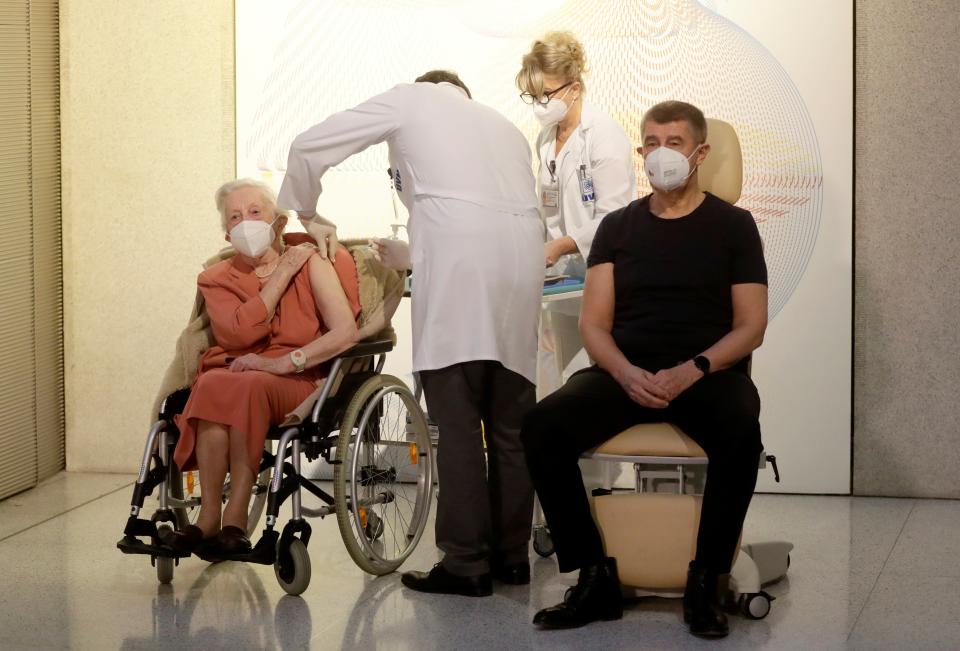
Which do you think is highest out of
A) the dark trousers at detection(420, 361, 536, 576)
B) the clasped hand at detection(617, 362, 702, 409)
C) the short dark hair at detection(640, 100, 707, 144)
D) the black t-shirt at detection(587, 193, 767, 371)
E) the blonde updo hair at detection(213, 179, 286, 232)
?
the short dark hair at detection(640, 100, 707, 144)

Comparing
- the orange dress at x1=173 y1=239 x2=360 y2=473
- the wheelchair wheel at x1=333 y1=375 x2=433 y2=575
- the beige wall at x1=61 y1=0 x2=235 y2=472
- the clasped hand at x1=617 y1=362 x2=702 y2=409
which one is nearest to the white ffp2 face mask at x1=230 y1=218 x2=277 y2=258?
the orange dress at x1=173 y1=239 x2=360 y2=473

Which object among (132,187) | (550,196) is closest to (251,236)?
(550,196)

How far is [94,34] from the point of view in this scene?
16.0ft

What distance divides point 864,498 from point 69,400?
2.90m

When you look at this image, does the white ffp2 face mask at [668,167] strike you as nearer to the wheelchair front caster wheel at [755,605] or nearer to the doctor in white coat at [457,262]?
the doctor in white coat at [457,262]

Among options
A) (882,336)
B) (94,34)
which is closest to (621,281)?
(882,336)

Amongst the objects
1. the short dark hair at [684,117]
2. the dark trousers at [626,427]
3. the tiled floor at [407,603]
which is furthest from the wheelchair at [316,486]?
the short dark hair at [684,117]

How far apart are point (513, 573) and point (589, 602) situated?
1.42 feet

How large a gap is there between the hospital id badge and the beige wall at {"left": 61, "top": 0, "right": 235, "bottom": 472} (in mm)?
1414

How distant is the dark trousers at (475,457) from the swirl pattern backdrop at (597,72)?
1.49 metres

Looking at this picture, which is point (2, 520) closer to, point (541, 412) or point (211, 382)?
point (211, 382)

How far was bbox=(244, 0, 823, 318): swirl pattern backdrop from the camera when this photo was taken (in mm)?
4492

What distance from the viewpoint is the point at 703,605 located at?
292 cm

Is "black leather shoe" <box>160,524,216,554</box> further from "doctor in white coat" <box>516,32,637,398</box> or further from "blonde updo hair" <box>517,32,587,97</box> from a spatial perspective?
"blonde updo hair" <box>517,32,587,97</box>
